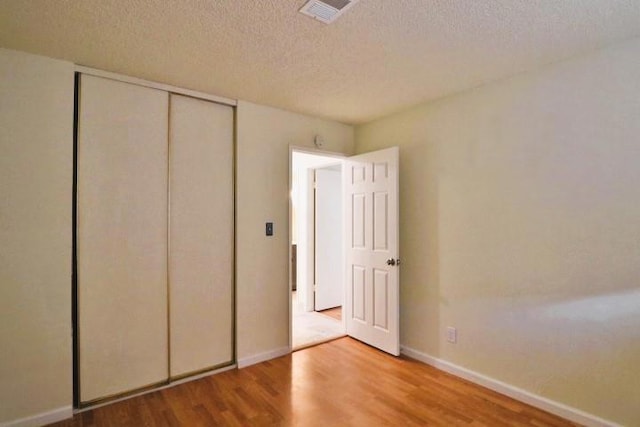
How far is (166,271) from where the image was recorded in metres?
2.71

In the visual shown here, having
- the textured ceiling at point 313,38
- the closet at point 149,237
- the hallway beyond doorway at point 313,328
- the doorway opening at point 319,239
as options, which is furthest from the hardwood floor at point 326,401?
the textured ceiling at point 313,38

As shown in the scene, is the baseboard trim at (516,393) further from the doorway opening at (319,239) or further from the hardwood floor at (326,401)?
the doorway opening at (319,239)

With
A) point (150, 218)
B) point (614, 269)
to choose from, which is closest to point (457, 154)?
point (614, 269)

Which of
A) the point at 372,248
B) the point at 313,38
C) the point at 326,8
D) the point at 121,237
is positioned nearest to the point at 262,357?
the point at 372,248

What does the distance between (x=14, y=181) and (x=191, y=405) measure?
1.94 metres

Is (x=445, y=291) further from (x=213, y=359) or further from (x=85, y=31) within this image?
(x=85, y=31)

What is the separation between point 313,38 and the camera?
2008 millimetres

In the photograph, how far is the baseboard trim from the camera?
7.03 feet

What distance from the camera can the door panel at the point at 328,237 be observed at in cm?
501

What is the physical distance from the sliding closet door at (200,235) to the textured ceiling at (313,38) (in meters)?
0.35

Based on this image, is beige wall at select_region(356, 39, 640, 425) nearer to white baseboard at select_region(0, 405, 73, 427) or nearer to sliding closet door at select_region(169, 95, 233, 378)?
sliding closet door at select_region(169, 95, 233, 378)

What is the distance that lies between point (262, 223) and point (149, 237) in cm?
100

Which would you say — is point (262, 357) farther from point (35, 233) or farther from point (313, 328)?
point (35, 233)

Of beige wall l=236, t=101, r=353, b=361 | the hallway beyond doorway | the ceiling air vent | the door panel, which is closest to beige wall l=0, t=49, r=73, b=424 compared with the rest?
beige wall l=236, t=101, r=353, b=361
